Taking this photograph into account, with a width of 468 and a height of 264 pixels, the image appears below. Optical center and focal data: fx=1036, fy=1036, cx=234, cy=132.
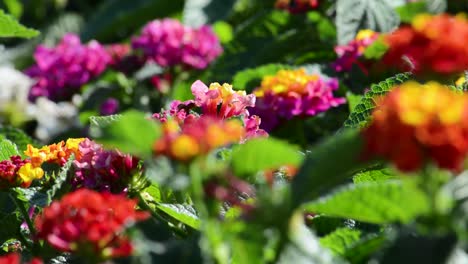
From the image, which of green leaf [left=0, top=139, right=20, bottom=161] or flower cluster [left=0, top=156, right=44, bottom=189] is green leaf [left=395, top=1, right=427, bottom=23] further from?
flower cluster [left=0, top=156, right=44, bottom=189]

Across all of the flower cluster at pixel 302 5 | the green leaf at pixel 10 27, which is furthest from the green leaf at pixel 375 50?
the green leaf at pixel 10 27

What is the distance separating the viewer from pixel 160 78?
2668 mm

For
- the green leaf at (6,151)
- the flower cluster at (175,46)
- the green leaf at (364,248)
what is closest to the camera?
the green leaf at (364,248)

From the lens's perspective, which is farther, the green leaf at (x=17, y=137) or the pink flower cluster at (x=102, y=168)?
the green leaf at (x=17, y=137)

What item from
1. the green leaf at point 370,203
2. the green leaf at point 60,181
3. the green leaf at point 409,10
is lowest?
the green leaf at point 409,10

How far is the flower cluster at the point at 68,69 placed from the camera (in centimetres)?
270

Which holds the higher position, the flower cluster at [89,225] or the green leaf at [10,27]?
the flower cluster at [89,225]

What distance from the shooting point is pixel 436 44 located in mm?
775

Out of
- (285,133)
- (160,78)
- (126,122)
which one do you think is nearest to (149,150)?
(126,122)

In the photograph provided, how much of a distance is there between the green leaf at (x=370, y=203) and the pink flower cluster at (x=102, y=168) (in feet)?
1.17

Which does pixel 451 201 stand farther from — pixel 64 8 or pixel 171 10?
pixel 64 8

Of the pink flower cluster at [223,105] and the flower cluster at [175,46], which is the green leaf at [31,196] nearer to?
the pink flower cluster at [223,105]

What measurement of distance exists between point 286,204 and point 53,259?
509 mm

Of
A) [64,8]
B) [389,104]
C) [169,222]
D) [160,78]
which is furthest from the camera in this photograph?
[64,8]
